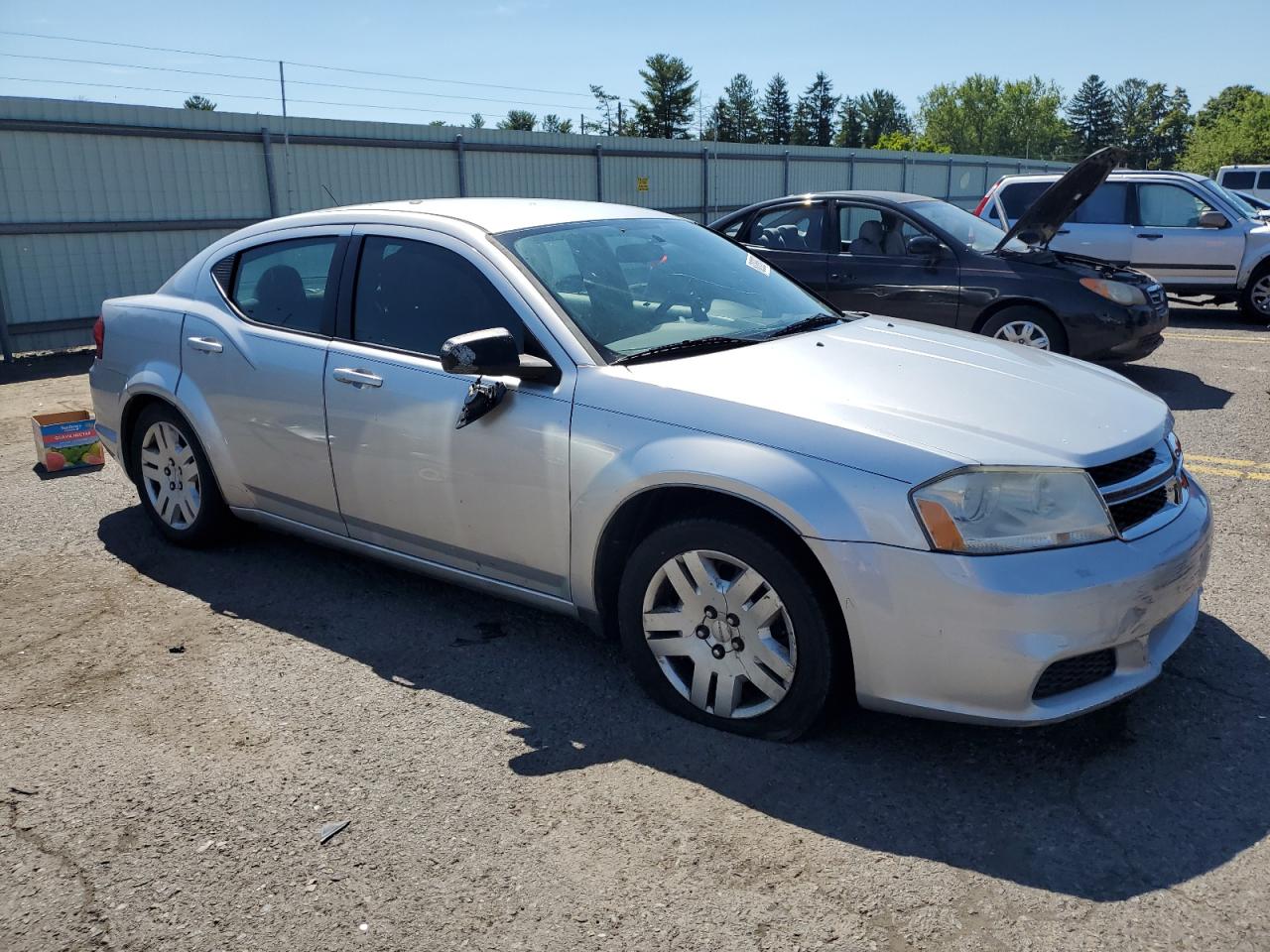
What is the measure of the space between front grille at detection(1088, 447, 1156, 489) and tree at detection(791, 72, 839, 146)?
12291cm

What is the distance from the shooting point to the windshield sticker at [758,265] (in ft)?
15.1

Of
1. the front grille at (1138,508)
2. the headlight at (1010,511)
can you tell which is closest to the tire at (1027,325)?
the front grille at (1138,508)

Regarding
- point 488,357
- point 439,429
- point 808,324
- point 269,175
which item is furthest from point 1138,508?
point 269,175

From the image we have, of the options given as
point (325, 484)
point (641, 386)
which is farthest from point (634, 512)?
point (325, 484)

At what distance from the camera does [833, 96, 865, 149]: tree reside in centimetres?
12431

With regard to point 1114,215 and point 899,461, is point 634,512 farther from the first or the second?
point 1114,215

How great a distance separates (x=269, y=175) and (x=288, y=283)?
9.74m

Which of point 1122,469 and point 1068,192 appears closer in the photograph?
point 1122,469

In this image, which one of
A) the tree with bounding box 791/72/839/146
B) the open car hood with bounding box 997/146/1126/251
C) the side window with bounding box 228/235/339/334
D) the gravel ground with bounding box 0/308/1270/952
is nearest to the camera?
the gravel ground with bounding box 0/308/1270/952

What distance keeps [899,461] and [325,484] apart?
2.39 meters

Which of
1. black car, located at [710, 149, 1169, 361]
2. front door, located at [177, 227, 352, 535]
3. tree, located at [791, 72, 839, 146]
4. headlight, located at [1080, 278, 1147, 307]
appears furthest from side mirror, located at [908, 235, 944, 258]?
tree, located at [791, 72, 839, 146]

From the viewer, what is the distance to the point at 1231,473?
6.18 meters

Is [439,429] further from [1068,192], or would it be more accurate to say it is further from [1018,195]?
[1018,195]

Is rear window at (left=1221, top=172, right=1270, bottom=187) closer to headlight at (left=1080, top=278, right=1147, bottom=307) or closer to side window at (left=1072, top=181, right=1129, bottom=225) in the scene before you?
side window at (left=1072, top=181, right=1129, bottom=225)
